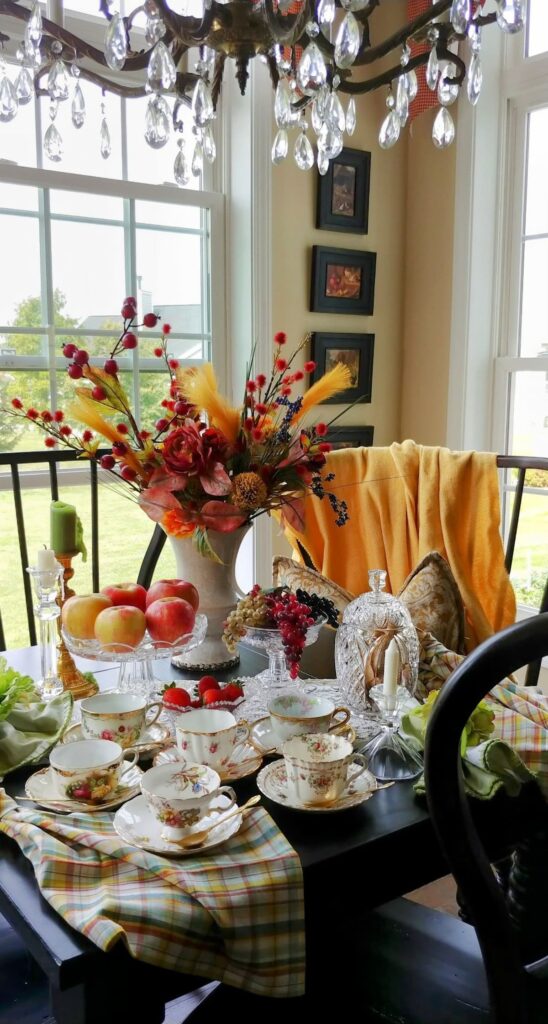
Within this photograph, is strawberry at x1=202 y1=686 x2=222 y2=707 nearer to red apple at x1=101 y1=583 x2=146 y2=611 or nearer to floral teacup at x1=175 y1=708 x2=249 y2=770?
floral teacup at x1=175 y1=708 x2=249 y2=770

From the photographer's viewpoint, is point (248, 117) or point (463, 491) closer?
point (463, 491)

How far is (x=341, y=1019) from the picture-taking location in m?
0.97

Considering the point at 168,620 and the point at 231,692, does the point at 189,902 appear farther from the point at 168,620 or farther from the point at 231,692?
the point at 168,620

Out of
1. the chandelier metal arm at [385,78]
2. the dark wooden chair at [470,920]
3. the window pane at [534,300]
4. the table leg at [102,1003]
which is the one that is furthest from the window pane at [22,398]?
the table leg at [102,1003]

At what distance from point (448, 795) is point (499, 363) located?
2.49 metres

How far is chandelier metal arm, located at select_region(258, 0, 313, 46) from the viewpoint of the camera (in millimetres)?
1090

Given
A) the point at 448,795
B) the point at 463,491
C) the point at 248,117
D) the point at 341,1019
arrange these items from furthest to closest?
the point at 248,117, the point at 463,491, the point at 341,1019, the point at 448,795

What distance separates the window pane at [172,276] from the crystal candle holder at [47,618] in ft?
5.06

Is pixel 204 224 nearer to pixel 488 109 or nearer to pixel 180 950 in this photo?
pixel 488 109

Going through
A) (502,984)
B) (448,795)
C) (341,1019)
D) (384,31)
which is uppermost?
(384,31)

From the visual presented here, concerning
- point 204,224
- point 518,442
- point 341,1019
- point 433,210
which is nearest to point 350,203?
point 433,210

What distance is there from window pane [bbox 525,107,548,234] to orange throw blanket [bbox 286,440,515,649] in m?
1.21

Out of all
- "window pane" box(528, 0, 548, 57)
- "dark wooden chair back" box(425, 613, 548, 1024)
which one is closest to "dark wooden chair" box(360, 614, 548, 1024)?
"dark wooden chair back" box(425, 613, 548, 1024)

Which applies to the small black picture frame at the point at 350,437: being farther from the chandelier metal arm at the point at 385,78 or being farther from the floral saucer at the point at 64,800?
the floral saucer at the point at 64,800
